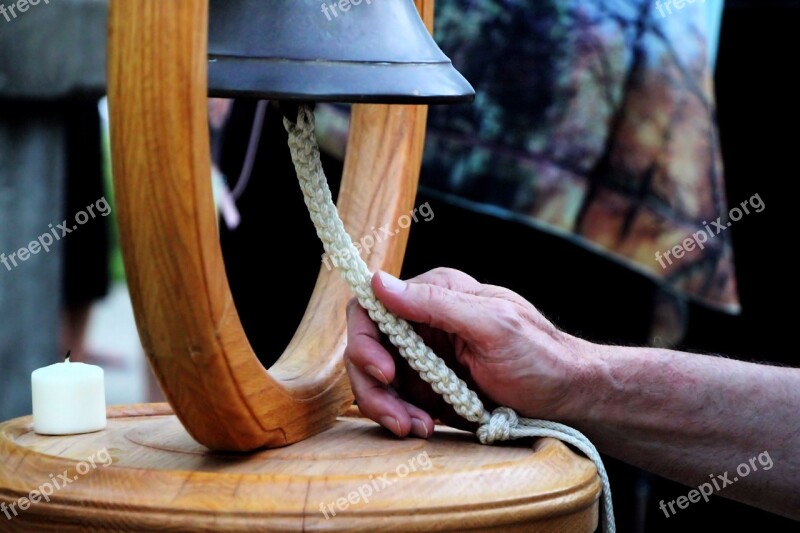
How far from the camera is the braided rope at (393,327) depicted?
1.12m

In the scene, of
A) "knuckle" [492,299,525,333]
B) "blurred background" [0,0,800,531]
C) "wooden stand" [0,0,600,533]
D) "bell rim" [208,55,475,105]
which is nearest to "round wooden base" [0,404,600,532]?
"wooden stand" [0,0,600,533]

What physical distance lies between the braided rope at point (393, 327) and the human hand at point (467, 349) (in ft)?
0.05

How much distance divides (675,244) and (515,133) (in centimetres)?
32

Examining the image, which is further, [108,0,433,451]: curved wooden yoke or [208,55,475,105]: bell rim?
[208,55,475,105]: bell rim

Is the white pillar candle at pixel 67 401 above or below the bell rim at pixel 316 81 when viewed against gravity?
below

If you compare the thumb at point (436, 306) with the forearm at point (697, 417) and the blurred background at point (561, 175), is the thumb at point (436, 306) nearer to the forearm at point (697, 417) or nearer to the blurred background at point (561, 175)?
the forearm at point (697, 417)

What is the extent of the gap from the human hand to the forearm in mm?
46

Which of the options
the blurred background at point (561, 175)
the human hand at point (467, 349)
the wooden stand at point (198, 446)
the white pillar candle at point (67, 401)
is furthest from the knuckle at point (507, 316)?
the blurred background at point (561, 175)

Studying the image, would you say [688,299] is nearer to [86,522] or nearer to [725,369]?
[725,369]

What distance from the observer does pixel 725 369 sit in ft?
4.25

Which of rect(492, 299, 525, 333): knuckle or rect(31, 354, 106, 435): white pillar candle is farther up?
rect(492, 299, 525, 333): knuckle

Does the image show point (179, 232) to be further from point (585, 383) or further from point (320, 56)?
point (585, 383)

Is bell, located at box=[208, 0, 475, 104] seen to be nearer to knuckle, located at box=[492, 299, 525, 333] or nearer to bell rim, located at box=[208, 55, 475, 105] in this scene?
bell rim, located at box=[208, 55, 475, 105]

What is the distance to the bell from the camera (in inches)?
40.3
